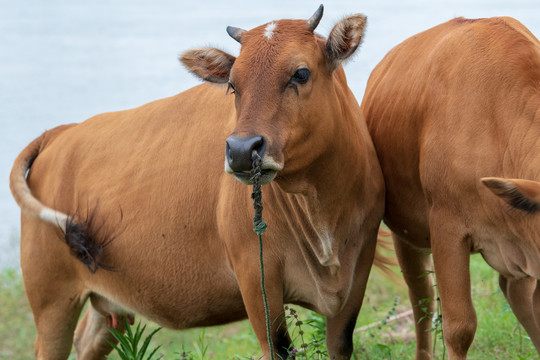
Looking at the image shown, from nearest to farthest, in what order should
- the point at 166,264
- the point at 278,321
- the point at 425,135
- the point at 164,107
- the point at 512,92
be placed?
1. the point at 512,92
2. the point at 425,135
3. the point at 278,321
4. the point at 166,264
5. the point at 164,107

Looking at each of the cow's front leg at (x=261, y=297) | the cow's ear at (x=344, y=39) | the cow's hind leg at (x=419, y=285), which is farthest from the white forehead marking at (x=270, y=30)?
the cow's hind leg at (x=419, y=285)

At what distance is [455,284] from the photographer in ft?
14.8

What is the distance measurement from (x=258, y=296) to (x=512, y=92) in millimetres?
1915

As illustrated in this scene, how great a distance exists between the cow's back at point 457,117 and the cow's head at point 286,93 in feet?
1.78

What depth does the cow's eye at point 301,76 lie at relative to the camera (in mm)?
4336

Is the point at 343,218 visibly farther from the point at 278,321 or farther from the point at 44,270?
the point at 44,270

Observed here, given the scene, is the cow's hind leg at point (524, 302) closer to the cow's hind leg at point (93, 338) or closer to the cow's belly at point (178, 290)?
the cow's belly at point (178, 290)

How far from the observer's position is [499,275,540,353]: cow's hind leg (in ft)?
17.1

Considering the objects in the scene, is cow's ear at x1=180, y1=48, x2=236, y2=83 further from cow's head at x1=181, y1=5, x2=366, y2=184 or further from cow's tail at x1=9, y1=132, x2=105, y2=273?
cow's tail at x1=9, y1=132, x2=105, y2=273

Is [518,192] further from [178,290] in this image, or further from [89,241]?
[89,241]

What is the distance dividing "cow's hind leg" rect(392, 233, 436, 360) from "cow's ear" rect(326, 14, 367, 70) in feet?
5.79

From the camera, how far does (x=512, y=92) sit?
14.2 feet

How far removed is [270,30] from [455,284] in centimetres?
175

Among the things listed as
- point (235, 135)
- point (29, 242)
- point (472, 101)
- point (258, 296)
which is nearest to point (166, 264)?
point (258, 296)
